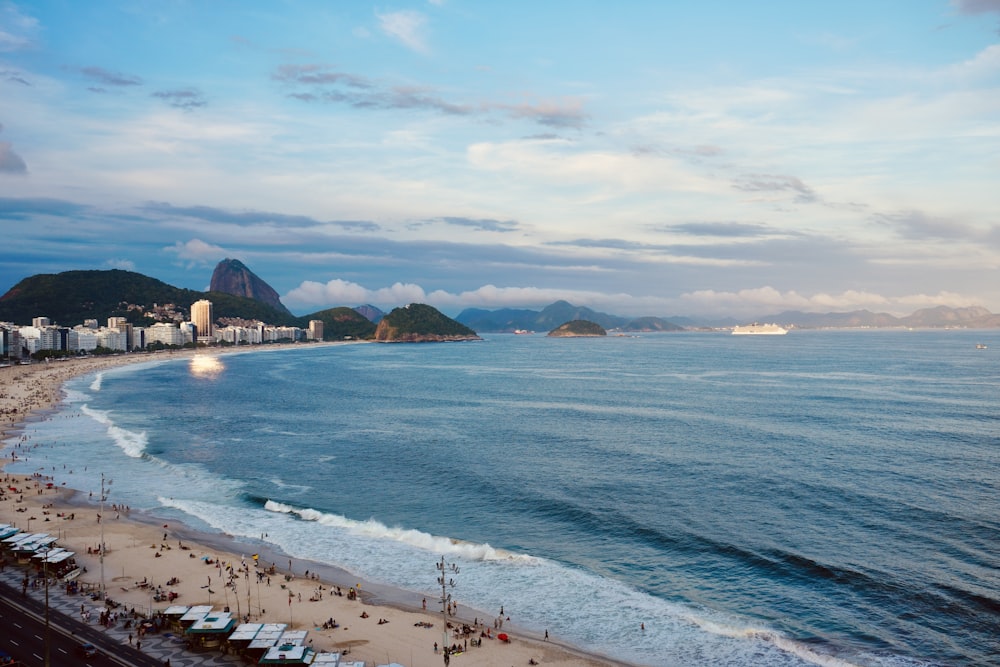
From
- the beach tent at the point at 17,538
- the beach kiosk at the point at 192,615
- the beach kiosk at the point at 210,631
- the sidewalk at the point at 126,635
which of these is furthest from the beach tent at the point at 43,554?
the beach kiosk at the point at 210,631

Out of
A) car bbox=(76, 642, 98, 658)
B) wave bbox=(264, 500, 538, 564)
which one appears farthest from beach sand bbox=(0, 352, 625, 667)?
wave bbox=(264, 500, 538, 564)

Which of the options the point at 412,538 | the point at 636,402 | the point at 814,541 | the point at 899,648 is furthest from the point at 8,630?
the point at 636,402

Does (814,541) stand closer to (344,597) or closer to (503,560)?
(503,560)

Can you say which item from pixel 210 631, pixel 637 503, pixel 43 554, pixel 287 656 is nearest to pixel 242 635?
pixel 210 631

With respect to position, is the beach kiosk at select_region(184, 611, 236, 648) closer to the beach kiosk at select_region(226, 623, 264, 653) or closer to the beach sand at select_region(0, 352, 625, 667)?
the beach kiosk at select_region(226, 623, 264, 653)

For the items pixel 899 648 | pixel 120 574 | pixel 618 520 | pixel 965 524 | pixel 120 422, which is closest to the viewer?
pixel 899 648
